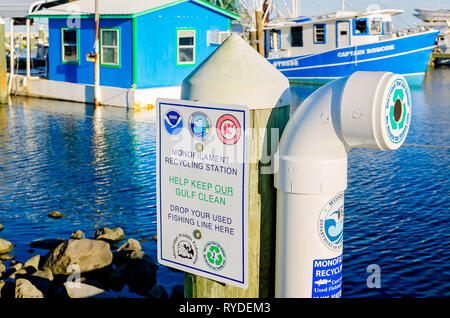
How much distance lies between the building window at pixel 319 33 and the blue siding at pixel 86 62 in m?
15.5

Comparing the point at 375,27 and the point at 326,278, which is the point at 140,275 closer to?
the point at 326,278

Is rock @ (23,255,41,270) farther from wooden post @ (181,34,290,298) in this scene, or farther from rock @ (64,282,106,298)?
wooden post @ (181,34,290,298)

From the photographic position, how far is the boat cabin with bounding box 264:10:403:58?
112 ft

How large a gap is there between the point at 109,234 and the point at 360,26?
2799cm

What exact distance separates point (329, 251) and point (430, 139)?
14.9 m

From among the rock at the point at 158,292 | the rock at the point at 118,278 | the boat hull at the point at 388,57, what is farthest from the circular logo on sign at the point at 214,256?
the boat hull at the point at 388,57

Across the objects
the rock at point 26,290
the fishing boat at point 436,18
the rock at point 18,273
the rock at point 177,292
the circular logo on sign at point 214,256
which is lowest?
the rock at point 177,292

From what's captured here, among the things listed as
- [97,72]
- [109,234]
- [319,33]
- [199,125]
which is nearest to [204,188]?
[199,125]

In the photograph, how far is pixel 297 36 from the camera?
37094 mm

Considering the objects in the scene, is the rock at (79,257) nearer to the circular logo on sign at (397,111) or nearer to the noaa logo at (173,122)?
the noaa logo at (173,122)

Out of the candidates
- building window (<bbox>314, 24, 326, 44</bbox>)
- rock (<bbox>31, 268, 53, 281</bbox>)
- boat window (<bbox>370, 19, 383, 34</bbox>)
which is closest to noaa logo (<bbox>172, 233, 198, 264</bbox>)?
rock (<bbox>31, 268, 53, 281</bbox>)

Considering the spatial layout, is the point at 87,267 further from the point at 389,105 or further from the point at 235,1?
the point at 235,1

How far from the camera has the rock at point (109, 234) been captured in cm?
902
